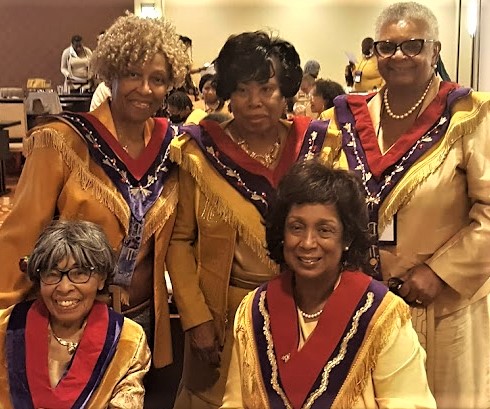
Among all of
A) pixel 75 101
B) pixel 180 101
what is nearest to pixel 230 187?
pixel 180 101

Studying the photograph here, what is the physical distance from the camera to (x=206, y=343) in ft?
7.23

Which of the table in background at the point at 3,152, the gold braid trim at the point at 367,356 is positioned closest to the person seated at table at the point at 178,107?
the gold braid trim at the point at 367,356

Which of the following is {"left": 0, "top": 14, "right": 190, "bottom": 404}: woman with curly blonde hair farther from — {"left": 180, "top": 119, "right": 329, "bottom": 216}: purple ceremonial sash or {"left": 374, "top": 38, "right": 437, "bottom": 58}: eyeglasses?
{"left": 374, "top": 38, "right": 437, "bottom": 58}: eyeglasses

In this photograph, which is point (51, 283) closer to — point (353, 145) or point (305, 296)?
point (305, 296)

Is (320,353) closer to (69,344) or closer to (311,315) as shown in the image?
(311,315)

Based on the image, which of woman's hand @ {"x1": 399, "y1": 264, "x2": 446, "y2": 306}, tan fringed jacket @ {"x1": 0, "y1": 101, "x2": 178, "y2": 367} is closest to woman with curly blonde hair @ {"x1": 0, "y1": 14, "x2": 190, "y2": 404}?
tan fringed jacket @ {"x1": 0, "y1": 101, "x2": 178, "y2": 367}

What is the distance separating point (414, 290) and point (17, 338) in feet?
3.43

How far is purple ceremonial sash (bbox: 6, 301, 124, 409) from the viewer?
1.83 m

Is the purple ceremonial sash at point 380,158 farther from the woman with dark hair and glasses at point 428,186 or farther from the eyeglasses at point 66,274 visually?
the eyeglasses at point 66,274

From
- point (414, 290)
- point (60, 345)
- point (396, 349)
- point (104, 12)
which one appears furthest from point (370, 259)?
point (104, 12)

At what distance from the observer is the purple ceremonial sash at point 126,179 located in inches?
84.0

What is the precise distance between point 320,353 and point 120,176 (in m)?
0.81

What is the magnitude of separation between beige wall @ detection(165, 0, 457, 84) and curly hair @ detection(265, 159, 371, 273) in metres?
8.77

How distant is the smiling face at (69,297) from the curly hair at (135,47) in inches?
23.4
